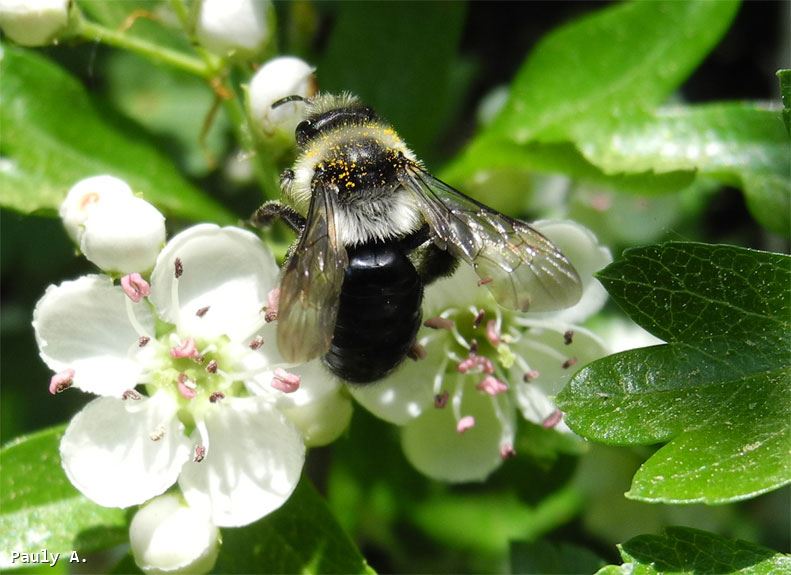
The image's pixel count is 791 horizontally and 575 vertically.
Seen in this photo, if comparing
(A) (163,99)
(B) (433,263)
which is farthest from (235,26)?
(A) (163,99)

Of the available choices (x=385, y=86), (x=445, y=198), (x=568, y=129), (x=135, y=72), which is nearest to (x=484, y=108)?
(x=385, y=86)

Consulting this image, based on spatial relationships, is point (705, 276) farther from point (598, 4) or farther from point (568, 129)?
point (598, 4)

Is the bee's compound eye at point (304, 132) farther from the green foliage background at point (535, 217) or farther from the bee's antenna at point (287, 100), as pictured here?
the green foliage background at point (535, 217)

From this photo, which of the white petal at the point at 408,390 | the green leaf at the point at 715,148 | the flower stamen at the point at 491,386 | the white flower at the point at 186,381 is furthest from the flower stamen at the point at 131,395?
the green leaf at the point at 715,148

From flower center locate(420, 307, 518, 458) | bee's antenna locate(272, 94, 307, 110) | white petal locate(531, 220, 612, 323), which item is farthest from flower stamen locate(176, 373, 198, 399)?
white petal locate(531, 220, 612, 323)

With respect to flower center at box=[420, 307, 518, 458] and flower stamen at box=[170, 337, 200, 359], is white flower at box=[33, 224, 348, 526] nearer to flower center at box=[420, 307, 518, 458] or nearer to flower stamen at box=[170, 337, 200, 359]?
flower stamen at box=[170, 337, 200, 359]

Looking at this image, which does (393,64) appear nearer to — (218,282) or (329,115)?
(329,115)
